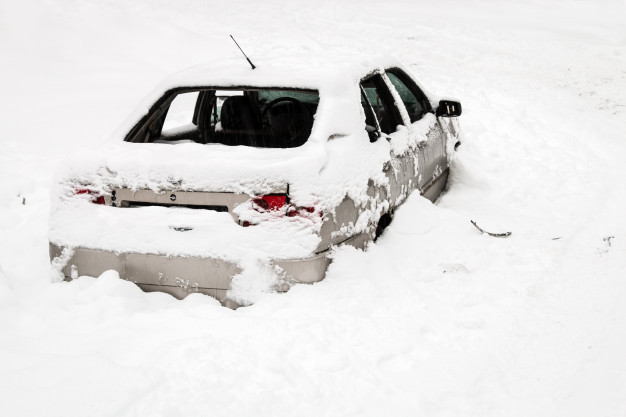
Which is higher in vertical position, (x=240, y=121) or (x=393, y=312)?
(x=240, y=121)

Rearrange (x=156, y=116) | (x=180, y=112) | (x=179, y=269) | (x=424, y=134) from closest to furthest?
1. (x=179, y=269)
2. (x=156, y=116)
3. (x=424, y=134)
4. (x=180, y=112)

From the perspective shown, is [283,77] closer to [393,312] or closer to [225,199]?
[225,199]

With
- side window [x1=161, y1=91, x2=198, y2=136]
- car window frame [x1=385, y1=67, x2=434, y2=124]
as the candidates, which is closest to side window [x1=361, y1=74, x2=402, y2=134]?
car window frame [x1=385, y1=67, x2=434, y2=124]

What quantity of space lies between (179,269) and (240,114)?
5.46ft

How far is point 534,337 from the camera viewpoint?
3.75 metres

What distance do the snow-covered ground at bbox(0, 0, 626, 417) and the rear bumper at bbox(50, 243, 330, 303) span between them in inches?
3.1

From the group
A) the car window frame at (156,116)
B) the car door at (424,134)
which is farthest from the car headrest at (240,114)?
the car door at (424,134)

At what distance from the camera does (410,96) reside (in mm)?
6180

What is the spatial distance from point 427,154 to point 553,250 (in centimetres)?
139

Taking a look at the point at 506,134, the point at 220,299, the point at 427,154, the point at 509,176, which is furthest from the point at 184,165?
the point at 506,134

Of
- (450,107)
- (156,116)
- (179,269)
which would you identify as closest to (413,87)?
(450,107)

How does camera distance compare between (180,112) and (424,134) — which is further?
(180,112)

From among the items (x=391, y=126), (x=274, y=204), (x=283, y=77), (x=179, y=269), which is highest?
(x=283, y=77)

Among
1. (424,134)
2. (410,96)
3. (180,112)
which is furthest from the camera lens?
(180,112)
